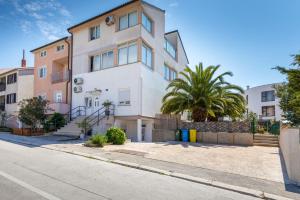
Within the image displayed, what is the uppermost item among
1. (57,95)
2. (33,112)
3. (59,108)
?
(57,95)

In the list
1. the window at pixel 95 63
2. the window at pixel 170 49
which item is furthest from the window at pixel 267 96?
the window at pixel 95 63

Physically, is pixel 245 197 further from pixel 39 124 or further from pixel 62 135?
pixel 39 124

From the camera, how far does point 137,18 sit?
20.4 m

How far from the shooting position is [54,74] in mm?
27453

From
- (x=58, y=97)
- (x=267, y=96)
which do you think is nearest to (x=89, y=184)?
(x=58, y=97)

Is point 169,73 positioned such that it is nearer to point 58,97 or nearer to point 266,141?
point 58,97

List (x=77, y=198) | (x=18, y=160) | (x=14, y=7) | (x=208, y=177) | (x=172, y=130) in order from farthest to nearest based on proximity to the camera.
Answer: (x=172, y=130)
(x=14, y=7)
(x=18, y=160)
(x=208, y=177)
(x=77, y=198)

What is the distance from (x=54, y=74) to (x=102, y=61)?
819 cm

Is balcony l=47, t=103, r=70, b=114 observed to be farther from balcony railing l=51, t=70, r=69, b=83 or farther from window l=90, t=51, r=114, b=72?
window l=90, t=51, r=114, b=72

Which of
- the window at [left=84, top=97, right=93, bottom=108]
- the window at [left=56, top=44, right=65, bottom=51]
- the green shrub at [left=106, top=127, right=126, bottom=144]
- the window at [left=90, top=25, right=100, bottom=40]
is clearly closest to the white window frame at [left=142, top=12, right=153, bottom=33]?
the window at [left=90, top=25, right=100, bottom=40]

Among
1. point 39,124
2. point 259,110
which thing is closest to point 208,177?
point 39,124

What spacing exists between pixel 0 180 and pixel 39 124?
1736 centimetres

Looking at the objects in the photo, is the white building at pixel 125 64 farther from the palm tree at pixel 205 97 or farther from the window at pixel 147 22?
the palm tree at pixel 205 97

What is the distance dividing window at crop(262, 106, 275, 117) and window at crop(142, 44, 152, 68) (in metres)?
39.6
